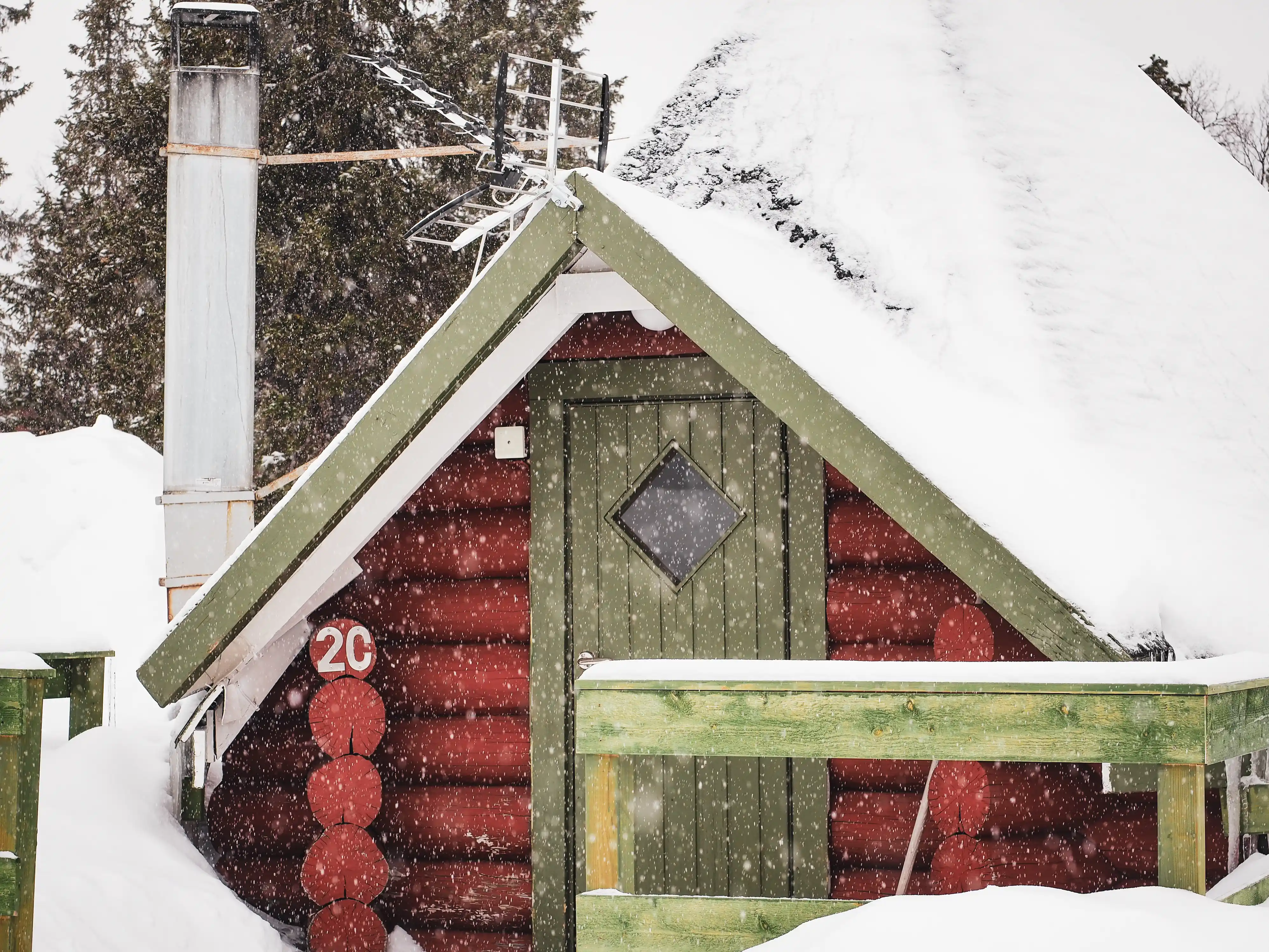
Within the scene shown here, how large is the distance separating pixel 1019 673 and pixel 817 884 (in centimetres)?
231

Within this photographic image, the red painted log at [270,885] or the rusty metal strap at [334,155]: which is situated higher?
the rusty metal strap at [334,155]

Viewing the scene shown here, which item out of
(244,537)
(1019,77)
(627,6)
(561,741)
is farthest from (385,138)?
(627,6)

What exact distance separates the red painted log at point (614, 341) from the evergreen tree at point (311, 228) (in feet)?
39.1

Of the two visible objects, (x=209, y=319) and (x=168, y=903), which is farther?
(x=209, y=319)

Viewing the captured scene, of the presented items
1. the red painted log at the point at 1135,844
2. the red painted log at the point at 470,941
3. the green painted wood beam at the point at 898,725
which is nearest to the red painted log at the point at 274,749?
the red painted log at the point at 470,941

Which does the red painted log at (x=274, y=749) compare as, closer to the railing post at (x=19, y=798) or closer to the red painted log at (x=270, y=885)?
the red painted log at (x=270, y=885)

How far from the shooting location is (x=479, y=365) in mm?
4449

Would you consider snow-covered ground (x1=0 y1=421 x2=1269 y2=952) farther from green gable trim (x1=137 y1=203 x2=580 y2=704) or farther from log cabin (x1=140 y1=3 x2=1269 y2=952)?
green gable trim (x1=137 y1=203 x2=580 y2=704)

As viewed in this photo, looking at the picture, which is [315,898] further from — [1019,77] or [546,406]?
[1019,77]

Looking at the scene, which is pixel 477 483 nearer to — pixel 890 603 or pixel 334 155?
pixel 890 603

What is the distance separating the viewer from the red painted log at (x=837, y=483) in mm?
4803

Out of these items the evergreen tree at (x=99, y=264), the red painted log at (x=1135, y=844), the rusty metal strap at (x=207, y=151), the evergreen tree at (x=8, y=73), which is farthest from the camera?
the evergreen tree at (x=8, y=73)

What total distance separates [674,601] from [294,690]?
1732 millimetres

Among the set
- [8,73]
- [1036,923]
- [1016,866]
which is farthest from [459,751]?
[8,73]
